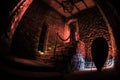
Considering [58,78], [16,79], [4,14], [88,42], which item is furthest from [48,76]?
[88,42]

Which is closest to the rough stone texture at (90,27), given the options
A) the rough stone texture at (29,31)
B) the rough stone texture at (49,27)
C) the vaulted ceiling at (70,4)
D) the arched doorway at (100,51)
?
the rough stone texture at (49,27)

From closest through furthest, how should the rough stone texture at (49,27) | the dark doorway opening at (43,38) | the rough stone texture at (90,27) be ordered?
1. the rough stone texture at (49,27)
2. the dark doorway opening at (43,38)
3. the rough stone texture at (90,27)

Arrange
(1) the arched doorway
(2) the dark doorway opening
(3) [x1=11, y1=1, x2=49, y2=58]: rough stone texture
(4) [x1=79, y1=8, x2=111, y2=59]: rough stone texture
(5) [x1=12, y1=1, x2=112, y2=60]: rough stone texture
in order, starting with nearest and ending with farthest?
(1) the arched doorway → (3) [x1=11, y1=1, x2=49, y2=58]: rough stone texture → (5) [x1=12, y1=1, x2=112, y2=60]: rough stone texture → (2) the dark doorway opening → (4) [x1=79, y1=8, x2=111, y2=59]: rough stone texture

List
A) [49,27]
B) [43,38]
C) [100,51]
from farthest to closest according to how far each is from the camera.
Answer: [49,27] < [43,38] < [100,51]

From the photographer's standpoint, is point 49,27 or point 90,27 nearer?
point 49,27

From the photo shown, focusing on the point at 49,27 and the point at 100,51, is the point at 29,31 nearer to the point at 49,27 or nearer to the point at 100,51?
the point at 49,27

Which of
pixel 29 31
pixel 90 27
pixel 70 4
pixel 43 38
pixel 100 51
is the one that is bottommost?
pixel 100 51

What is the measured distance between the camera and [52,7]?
14.7m

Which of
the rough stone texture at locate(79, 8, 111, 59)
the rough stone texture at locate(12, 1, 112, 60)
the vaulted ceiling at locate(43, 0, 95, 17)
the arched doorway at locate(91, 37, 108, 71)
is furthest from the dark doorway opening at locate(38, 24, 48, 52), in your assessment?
the arched doorway at locate(91, 37, 108, 71)

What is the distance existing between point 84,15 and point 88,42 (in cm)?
253

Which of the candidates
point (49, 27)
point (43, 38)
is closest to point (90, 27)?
point (49, 27)

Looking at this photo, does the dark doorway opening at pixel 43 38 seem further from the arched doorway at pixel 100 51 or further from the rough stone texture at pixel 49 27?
the arched doorway at pixel 100 51

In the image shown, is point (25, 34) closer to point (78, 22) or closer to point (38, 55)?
point (38, 55)

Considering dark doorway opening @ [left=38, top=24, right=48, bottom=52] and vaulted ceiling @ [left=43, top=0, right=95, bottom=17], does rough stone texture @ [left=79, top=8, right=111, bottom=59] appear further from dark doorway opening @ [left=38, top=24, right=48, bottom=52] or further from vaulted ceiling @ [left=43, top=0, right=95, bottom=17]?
dark doorway opening @ [left=38, top=24, right=48, bottom=52]
